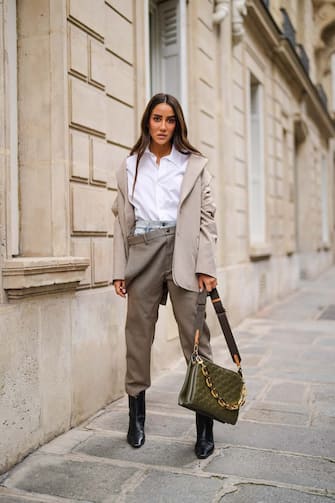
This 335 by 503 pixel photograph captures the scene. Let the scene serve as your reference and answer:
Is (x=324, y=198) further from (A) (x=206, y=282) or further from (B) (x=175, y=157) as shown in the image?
(A) (x=206, y=282)

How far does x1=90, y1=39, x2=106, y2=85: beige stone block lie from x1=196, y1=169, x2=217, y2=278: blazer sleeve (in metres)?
1.43

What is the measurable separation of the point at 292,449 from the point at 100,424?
1.25 metres

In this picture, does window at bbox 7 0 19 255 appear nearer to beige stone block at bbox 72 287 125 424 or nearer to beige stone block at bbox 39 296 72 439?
beige stone block at bbox 39 296 72 439

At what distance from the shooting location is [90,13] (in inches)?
164

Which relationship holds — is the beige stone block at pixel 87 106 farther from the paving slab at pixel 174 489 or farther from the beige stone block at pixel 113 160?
the paving slab at pixel 174 489

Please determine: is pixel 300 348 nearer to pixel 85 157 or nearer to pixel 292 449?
pixel 292 449

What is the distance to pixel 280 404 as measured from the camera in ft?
13.9

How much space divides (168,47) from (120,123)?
2.24 metres

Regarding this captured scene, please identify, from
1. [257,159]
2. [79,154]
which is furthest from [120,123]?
[257,159]

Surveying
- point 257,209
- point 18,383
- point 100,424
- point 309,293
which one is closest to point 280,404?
point 100,424

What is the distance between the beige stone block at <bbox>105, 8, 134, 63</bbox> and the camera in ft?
14.7

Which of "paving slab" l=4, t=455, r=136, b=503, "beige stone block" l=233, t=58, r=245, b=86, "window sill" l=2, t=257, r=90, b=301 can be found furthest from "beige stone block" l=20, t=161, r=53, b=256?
"beige stone block" l=233, t=58, r=245, b=86

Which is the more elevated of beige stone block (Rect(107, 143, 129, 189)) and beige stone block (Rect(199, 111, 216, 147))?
beige stone block (Rect(199, 111, 216, 147))

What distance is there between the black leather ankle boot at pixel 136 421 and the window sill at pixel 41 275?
0.81m
